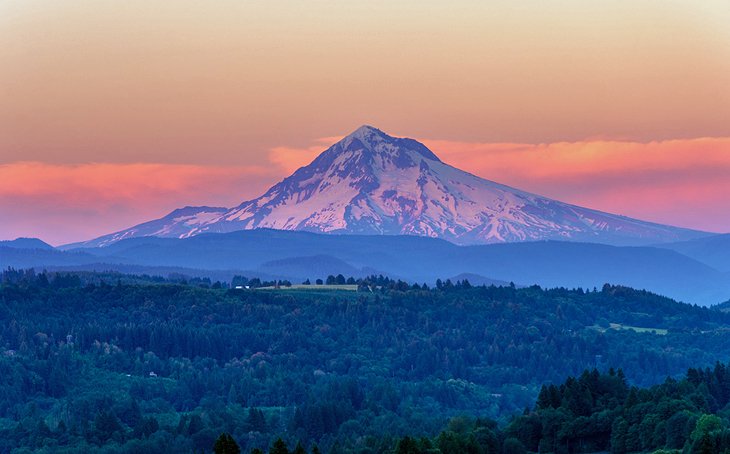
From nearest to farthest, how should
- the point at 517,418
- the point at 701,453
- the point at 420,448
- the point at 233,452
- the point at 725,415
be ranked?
the point at 233,452 < the point at 701,453 < the point at 420,448 < the point at 725,415 < the point at 517,418

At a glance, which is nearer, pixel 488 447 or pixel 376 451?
pixel 488 447

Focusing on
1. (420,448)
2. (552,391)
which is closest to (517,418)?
(552,391)

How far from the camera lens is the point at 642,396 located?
17812 cm

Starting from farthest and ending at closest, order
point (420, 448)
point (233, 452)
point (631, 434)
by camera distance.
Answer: point (631, 434) < point (420, 448) < point (233, 452)

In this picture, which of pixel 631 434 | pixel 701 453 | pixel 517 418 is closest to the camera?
pixel 701 453

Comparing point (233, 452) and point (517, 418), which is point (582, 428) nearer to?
point (517, 418)

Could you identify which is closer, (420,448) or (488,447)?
(420,448)

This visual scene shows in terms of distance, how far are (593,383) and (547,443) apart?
22012mm

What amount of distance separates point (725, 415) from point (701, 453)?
138 feet

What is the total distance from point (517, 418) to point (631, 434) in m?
24.1

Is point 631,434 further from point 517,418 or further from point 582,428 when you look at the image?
point 517,418

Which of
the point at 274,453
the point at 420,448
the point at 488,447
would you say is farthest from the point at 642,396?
the point at 274,453

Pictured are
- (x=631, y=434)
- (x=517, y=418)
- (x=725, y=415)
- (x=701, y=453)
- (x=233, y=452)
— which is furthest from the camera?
(x=517, y=418)

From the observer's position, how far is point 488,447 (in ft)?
540
